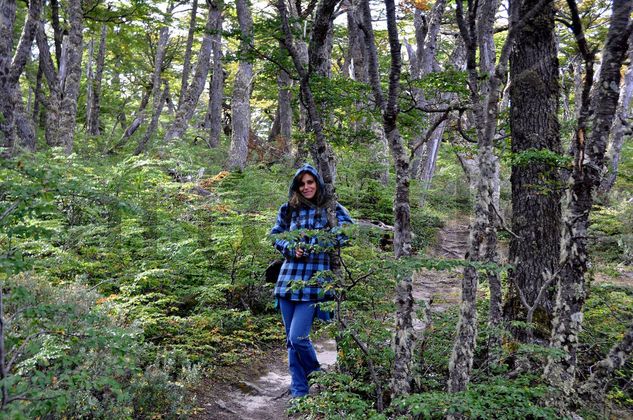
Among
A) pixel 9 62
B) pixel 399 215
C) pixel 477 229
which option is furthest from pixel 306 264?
pixel 9 62

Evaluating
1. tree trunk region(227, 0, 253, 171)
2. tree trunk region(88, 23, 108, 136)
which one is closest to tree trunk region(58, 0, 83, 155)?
tree trunk region(227, 0, 253, 171)

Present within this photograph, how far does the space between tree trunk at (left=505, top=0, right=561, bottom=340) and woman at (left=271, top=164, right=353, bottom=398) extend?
2119 mm

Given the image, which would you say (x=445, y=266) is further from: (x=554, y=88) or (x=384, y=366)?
(x=554, y=88)

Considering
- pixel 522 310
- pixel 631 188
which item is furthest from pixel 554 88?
pixel 631 188

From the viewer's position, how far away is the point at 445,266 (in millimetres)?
2713

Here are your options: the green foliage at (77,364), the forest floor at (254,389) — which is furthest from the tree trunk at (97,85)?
the forest floor at (254,389)

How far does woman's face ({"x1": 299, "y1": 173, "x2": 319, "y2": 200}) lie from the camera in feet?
14.3

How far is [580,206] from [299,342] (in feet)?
8.40

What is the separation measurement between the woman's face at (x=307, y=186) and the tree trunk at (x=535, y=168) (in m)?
2.27

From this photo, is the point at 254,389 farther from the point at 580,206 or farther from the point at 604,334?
the point at 604,334

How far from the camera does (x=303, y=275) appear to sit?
430 cm

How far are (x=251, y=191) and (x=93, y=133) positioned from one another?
9736 millimetres

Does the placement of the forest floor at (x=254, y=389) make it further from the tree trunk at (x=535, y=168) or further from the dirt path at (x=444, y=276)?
the dirt path at (x=444, y=276)

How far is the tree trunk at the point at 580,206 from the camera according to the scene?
263cm
